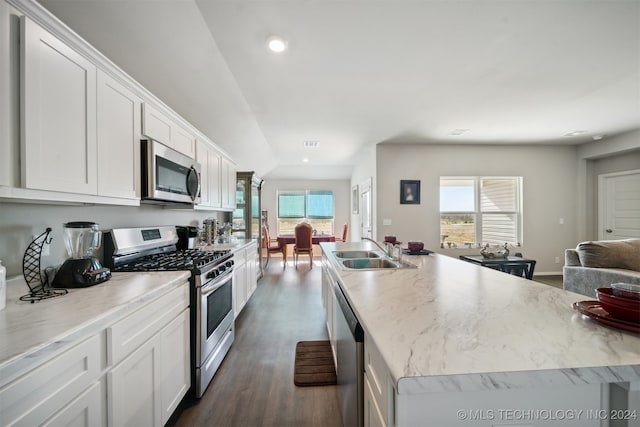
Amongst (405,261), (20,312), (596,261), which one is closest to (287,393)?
(405,261)

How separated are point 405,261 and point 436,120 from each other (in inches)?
100

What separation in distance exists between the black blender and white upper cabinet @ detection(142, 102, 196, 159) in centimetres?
74

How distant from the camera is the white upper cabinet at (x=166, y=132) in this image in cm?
174

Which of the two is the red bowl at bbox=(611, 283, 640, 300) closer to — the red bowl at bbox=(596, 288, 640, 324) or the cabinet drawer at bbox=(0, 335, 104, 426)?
the red bowl at bbox=(596, 288, 640, 324)

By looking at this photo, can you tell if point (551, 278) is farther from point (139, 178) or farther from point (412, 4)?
point (139, 178)

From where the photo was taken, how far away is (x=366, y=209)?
18.8ft

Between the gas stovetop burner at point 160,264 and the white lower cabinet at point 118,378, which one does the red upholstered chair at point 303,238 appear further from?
the white lower cabinet at point 118,378

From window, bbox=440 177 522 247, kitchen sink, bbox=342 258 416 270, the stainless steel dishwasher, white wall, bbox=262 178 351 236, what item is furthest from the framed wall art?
the stainless steel dishwasher

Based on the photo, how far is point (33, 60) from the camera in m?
1.00

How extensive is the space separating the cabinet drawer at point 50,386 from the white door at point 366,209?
4558 mm

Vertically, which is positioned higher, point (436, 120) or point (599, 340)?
point (436, 120)

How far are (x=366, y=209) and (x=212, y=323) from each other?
436cm

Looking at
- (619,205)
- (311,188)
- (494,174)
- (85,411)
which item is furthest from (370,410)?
(311,188)

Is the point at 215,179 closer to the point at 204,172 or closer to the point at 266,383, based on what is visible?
the point at 204,172
